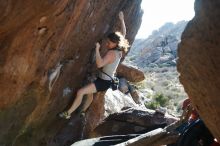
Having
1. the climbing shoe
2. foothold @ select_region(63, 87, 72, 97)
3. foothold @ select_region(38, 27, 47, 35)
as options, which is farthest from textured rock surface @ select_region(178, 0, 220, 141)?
the climbing shoe

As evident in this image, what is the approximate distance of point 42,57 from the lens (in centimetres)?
1150

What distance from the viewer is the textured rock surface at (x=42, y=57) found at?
10289mm

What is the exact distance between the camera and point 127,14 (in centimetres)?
1561

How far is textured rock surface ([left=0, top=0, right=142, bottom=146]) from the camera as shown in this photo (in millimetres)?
10289

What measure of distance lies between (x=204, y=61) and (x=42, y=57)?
22.0ft

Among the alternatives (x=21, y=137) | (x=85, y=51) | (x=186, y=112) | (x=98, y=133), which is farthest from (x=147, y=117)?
(x=186, y=112)

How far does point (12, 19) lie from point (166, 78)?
286 feet

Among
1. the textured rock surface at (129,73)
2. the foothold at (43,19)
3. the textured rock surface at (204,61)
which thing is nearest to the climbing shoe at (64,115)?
the foothold at (43,19)

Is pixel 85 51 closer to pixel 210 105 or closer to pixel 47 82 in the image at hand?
pixel 47 82

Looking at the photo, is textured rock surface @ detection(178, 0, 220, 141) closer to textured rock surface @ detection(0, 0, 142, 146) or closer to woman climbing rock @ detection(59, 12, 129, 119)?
textured rock surface @ detection(0, 0, 142, 146)

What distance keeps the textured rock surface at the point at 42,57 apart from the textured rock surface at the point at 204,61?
4.26m

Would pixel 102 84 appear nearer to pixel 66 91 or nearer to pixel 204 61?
pixel 66 91

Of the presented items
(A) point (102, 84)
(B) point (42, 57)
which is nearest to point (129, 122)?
(A) point (102, 84)

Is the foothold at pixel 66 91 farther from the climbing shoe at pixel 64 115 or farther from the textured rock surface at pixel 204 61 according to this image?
the textured rock surface at pixel 204 61
